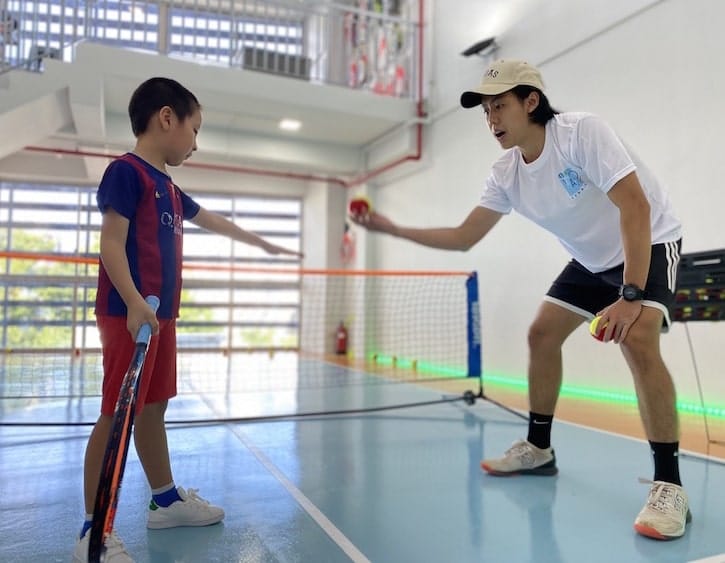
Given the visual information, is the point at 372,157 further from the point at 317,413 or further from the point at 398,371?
the point at 317,413

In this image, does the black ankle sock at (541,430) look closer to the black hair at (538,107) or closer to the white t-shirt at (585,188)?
the white t-shirt at (585,188)

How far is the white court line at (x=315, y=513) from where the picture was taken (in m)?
1.55

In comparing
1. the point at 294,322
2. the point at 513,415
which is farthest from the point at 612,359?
the point at 294,322

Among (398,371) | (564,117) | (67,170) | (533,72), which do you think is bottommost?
(398,371)

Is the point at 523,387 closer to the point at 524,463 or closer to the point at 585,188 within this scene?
the point at 524,463

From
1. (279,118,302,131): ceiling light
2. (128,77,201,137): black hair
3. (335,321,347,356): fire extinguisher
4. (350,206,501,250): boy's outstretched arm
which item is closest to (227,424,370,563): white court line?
(350,206,501,250): boy's outstretched arm

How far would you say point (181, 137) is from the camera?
1.73 meters

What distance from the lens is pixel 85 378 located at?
4.87m

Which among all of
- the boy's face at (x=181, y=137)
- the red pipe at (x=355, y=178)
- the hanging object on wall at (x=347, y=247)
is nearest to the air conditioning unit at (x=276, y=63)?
the red pipe at (x=355, y=178)

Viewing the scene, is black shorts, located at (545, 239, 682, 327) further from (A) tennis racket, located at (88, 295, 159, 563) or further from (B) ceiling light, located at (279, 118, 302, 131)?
(B) ceiling light, located at (279, 118, 302, 131)

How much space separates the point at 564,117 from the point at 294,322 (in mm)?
8498

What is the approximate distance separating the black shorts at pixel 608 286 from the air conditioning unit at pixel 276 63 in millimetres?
5076

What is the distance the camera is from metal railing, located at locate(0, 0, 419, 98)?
584cm

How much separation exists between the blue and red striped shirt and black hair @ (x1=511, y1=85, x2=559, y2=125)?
1212 millimetres
